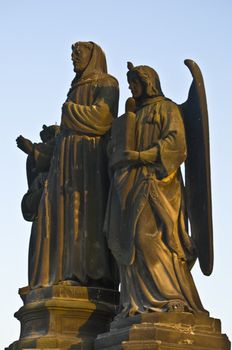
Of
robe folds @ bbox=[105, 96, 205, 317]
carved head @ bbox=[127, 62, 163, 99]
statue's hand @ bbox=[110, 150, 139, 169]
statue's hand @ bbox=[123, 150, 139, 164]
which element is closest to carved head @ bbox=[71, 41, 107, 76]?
carved head @ bbox=[127, 62, 163, 99]

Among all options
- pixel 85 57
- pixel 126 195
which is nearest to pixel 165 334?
pixel 126 195

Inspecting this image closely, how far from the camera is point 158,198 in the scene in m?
13.4

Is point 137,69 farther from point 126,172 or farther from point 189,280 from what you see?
point 189,280

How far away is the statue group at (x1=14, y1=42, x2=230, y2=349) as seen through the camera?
13.2 meters

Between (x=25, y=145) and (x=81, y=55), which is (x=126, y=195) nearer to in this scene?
(x=25, y=145)

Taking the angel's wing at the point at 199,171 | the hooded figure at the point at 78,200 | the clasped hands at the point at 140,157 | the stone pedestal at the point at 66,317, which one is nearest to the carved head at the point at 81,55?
the hooded figure at the point at 78,200

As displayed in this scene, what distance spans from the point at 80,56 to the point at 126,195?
9.25 feet

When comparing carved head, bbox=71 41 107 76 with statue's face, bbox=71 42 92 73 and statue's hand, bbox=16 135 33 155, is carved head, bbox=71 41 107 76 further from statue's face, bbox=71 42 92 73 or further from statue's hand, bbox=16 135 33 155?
statue's hand, bbox=16 135 33 155

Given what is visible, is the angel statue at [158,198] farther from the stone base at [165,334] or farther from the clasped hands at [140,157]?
the stone base at [165,334]

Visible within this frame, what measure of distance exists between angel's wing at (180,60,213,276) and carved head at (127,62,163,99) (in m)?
0.51

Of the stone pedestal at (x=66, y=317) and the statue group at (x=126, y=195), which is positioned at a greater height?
the statue group at (x=126, y=195)

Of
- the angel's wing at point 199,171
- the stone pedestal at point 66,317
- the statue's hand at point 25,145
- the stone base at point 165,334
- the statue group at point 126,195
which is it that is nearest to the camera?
the stone base at point 165,334

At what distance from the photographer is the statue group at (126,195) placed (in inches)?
522

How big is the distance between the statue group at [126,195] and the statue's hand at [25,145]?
0.16 m
